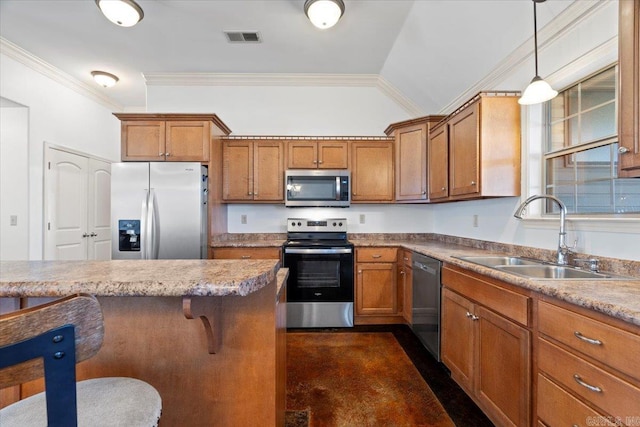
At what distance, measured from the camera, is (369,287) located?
3.23m

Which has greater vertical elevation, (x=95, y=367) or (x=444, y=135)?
(x=444, y=135)

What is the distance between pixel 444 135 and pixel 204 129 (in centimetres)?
247

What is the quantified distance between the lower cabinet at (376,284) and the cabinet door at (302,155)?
1189mm

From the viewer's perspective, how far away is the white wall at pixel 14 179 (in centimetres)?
306

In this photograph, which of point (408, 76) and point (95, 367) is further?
point (408, 76)

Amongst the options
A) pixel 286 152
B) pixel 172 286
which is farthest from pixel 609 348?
pixel 286 152

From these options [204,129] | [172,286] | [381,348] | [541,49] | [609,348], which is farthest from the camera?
[204,129]

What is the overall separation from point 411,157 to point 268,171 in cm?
168

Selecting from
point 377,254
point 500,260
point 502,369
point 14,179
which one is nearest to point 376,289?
point 377,254

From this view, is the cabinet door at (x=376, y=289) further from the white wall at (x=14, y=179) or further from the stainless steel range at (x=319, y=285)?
the white wall at (x=14, y=179)

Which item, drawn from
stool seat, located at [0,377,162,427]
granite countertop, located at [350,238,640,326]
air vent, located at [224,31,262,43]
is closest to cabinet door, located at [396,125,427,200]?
granite countertop, located at [350,238,640,326]

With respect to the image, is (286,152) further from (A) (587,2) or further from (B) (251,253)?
(A) (587,2)

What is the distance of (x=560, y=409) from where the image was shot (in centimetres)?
119

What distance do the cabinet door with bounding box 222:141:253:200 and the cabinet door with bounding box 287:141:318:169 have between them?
47 centimetres
